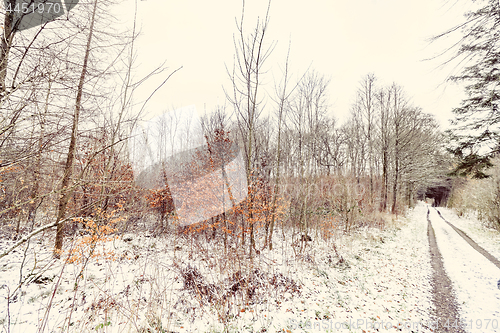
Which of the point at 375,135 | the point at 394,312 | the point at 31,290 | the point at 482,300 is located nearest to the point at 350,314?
the point at 394,312

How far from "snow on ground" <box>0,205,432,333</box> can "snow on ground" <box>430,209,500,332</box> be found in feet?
2.06

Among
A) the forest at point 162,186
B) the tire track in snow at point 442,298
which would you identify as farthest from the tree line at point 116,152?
the tire track in snow at point 442,298

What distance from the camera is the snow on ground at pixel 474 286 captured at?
4.12 metres

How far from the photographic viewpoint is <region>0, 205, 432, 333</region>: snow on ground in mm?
3793

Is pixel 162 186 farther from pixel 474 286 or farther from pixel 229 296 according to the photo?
pixel 474 286

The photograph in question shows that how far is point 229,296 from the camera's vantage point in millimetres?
4594

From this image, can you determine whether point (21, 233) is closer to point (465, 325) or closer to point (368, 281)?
point (368, 281)

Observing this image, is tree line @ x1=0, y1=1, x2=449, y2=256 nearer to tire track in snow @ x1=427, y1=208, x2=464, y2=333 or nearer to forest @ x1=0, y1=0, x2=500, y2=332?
forest @ x1=0, y1=0, x2=500, y2=332

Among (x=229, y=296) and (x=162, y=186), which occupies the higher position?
(x=162, y=186)

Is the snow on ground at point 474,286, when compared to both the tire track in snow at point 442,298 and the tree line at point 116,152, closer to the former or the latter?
the tire track in snow at point 442,298

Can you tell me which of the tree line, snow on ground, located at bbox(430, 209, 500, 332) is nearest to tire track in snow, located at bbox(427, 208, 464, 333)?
snow on ground, located at bbox(430, 209, 500, 332)

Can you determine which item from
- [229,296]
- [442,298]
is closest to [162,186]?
[229,296]

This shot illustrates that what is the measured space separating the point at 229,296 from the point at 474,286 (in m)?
6.71

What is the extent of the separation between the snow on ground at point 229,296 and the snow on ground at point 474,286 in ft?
2.06
